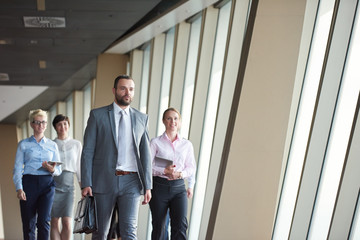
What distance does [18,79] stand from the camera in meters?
15.3

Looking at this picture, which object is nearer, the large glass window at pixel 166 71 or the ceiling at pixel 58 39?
the ceiling at pixel 58 39

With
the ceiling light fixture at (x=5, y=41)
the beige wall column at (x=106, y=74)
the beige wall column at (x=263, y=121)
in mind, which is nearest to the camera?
the beige wall column at (x=263, y=121)

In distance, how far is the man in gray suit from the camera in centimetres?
468

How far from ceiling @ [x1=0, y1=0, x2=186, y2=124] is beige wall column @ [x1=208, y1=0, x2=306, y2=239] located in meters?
2.76

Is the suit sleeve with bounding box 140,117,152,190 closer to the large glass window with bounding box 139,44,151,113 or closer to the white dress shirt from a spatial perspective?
the white dress shirt

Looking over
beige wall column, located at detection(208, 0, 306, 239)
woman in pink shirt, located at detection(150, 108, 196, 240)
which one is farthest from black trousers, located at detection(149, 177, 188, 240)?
beige wall column, located at detection(208, 0, 306, 239)

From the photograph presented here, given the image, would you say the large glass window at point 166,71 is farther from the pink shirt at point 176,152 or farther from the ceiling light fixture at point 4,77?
the pink shirt at point 176,152

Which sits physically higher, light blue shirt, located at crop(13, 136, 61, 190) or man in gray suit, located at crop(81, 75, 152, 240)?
man in gray suit, located at crop(81, 75, 152, 240)

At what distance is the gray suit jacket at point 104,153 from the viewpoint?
468cm

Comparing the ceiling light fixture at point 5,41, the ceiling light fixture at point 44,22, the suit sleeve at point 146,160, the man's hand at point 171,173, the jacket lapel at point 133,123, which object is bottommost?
the man's hand at point 171,173

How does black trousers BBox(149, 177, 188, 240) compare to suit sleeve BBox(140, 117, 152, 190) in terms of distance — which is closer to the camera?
suit sleeve BBox(140, 117, 152, 190)

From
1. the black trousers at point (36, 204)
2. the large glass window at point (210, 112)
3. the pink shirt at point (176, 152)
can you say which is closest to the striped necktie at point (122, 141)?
the pink shirt at point (176, 152)

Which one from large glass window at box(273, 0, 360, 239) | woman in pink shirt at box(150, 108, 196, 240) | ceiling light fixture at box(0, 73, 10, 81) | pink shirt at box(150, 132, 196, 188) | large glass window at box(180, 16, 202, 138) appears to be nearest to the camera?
large glass window at box(273, 0, 360, 239)

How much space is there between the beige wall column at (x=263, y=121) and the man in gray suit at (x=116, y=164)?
2599mm
